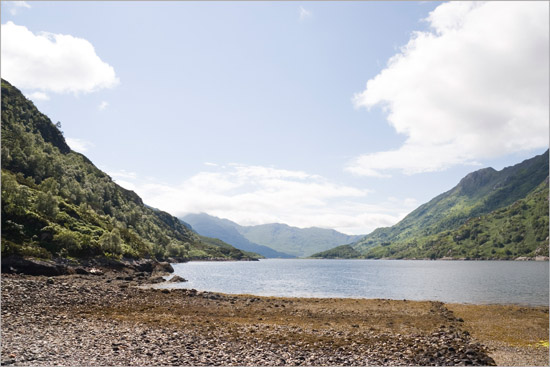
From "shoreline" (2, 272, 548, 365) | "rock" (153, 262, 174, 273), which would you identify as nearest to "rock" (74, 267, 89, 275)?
"shoreline" (2, 272, 548, 365)

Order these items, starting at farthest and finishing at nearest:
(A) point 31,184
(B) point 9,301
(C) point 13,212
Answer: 1. (A) point 31,184
2. (C) point 13,212
3. (B) point 9,301

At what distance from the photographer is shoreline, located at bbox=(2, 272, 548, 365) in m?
24.9

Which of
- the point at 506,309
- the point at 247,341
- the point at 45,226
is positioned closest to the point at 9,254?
the point at 45,226

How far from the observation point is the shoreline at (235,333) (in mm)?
24859

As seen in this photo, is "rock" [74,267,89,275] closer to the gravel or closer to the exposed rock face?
the exposed rock face

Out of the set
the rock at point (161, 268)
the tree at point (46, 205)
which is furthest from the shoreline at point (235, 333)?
the rock at point (161, 268)

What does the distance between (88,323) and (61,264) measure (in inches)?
2300

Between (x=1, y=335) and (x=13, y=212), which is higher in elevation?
(x=13, y=212)

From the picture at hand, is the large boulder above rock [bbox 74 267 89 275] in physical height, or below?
above

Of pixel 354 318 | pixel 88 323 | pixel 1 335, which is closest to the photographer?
pixel 1 335

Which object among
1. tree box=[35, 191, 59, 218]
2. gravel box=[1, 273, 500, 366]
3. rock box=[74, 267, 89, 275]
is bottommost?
rock box=[74, 267, 89, 275]

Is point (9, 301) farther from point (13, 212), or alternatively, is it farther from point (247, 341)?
point (13, 212)

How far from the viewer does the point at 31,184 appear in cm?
12638

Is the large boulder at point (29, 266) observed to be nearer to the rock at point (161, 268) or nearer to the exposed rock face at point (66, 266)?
the exposed rock face at point (66, 266)
